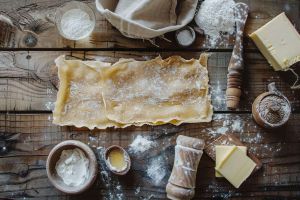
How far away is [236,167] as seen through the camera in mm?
1768

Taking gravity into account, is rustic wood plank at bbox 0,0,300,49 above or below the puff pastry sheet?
above

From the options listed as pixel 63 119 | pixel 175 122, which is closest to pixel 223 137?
pixel 175 122

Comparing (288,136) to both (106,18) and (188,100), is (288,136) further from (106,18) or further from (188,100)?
→ (106,18)

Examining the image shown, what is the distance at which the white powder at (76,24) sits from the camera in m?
1.82

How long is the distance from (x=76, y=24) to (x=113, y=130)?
1.23 feet

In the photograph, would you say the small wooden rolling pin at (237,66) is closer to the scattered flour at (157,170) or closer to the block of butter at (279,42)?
the block of butter at (279,42)

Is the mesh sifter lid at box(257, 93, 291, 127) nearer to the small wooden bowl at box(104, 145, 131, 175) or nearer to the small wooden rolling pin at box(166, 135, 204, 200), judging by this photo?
the small wooden rolling pin at box(166, 135, 204, 200)

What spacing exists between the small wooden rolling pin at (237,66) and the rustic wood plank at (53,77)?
31 mm

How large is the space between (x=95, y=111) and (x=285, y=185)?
2.22 ft

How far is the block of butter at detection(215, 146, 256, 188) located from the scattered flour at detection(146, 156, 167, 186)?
18cm

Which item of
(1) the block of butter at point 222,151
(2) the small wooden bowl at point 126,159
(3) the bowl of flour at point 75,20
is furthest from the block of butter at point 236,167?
(3) the bowl of flour at point 75,20

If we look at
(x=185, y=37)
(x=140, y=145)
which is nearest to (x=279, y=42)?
(x=185, y=37)

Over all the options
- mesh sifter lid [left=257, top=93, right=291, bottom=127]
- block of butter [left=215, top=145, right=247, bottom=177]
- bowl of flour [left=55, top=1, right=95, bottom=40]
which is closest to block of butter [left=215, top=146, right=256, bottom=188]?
block of butter [left=215, top=145, right=247, bottom=177]

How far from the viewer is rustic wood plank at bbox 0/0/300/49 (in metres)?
1.85
